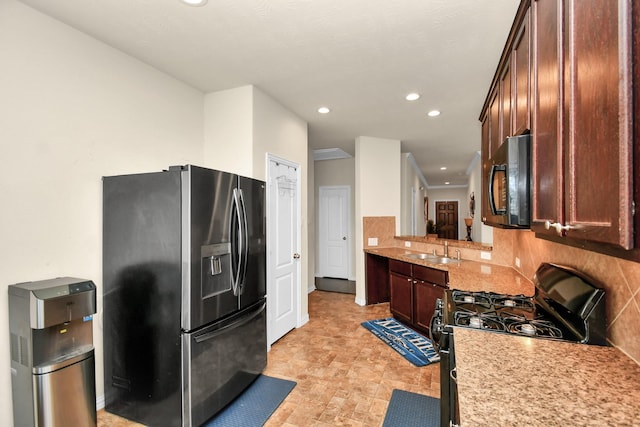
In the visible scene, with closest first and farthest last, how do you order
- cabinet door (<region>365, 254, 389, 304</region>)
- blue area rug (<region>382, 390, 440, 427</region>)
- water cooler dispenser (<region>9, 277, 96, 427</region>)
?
water cooler dispenser (<region>9, 277, 96, 427</region>) → blue area rug (<region>382, 390, 440, 427</region>) → cabinet door (<region>365, 254, 389, 304</region>)

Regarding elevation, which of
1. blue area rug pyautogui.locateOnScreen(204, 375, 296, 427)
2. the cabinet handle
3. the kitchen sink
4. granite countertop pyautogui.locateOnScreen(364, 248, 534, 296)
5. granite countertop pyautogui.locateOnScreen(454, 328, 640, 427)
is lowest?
blue area rug pyautogui.locateOnScreen(204, 375, 296, 427)

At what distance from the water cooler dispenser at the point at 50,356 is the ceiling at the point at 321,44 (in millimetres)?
1764

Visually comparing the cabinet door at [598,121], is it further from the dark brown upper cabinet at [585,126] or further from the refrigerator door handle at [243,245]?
→ the refrigerator door handle at [243,245]

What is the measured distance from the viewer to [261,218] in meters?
2.73

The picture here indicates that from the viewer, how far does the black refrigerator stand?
6.44ft

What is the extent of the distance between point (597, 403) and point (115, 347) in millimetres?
2662

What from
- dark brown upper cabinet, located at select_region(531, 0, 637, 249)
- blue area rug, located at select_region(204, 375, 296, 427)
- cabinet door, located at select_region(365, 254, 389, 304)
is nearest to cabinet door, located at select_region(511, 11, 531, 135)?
dark brown upper cabinet, located at select_region(531, 0, 637, 249)

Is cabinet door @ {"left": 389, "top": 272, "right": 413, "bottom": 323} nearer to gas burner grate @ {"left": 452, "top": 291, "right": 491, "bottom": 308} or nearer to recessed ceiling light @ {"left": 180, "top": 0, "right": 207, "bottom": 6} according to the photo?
gas burner grate @ {"left": 452, "top": 291, "right": 491, "bottom": 308}

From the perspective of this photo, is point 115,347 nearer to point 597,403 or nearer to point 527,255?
point 597,403

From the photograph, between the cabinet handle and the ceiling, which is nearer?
the cabinet handle

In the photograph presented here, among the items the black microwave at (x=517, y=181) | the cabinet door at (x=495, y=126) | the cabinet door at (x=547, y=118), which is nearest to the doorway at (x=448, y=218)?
the cabinet door at (x=495, y=126)

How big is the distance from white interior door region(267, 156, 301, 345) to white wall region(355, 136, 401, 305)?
4.54 ft

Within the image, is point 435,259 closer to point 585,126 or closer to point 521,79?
point 521,79

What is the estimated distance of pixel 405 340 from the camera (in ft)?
11.3
